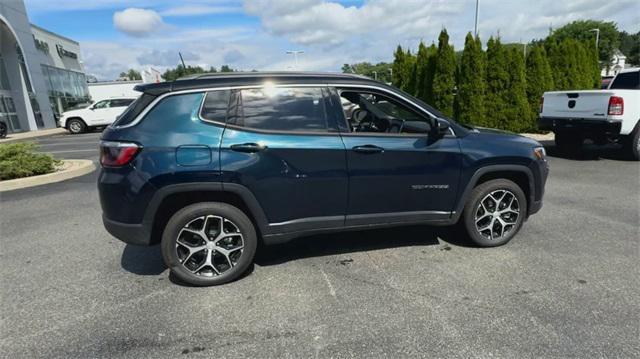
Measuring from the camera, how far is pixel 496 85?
12.1 m

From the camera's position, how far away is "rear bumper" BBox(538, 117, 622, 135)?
764 cm

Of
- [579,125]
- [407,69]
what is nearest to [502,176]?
[579,125]

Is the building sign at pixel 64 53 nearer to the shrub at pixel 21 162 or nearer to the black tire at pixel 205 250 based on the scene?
the shrub at pixel 21 162

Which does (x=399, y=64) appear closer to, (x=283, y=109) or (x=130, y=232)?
(x=283, y=109)

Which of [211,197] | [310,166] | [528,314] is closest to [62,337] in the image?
[211,197]

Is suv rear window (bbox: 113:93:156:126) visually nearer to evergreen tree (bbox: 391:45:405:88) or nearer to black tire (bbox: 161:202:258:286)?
black tire (bbox: 161:202:258:286)

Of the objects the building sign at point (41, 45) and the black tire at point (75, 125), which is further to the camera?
the building sign at point (41, 45)

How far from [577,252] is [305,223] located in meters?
2.81

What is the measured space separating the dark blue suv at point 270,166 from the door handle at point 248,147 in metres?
0.02

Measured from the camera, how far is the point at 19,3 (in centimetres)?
2248

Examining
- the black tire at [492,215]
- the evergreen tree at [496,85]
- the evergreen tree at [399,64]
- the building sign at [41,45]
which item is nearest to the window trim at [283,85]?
the black tire at [492,215]

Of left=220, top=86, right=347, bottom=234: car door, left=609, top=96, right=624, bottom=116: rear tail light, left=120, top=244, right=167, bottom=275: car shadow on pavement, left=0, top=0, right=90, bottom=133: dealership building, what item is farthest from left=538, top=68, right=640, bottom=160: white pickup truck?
left=0, top=0, right=90, bottom=133: dealership building

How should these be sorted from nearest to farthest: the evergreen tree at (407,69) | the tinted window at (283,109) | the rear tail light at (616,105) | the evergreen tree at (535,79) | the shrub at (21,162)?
the tinted window at (283,109)
the rear tail light at (616,105)
the shrub at (21,162)
the evergreen tree at (535,79)
the evergreen tree at (407,69)

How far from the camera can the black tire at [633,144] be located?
7.83m
